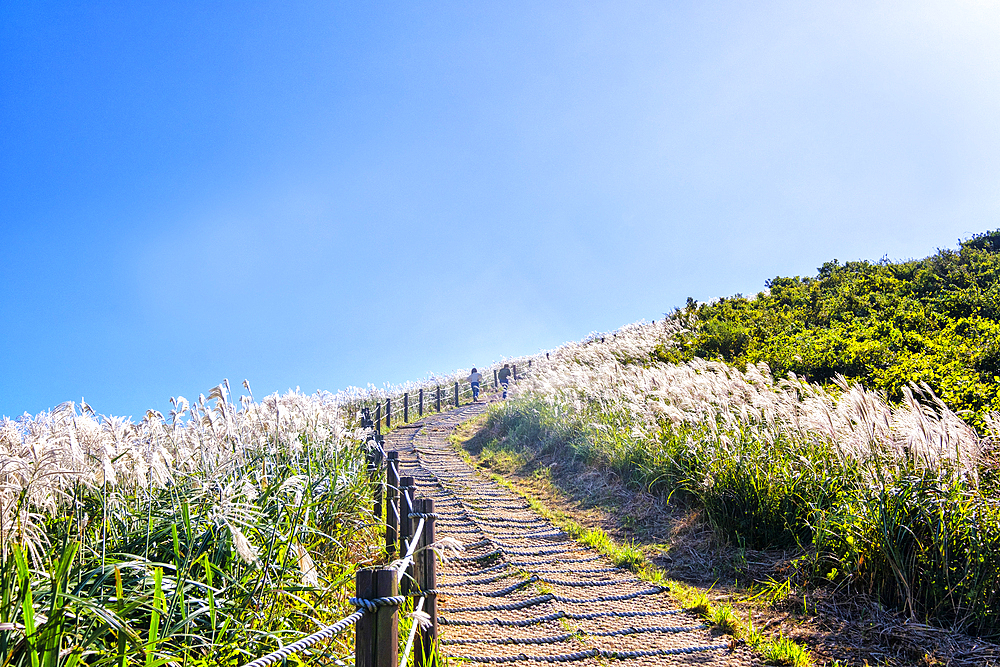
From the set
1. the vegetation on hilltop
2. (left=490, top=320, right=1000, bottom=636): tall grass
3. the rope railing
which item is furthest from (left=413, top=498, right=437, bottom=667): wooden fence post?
the rope railing

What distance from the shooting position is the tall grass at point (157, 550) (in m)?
2.11

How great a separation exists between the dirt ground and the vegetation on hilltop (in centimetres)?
277

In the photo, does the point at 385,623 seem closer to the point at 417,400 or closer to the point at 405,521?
the point at 405,521

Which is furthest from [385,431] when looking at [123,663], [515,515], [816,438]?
[123,663]

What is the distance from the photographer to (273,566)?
10.1 ft

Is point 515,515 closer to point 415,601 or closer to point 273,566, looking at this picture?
point 415,601

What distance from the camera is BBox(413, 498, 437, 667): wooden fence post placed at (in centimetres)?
322

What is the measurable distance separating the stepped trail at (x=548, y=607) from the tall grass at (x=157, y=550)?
104cm

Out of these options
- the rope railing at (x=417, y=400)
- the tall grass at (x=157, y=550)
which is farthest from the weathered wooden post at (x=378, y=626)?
the rope railing at (x=417, y=400)

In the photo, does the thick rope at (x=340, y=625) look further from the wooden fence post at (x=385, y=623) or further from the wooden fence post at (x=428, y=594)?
the wooden fence post at (x=428, y=594)

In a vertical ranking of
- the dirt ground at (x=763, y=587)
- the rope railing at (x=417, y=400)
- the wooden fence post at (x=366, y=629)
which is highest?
the rope railing at (x=417, y=400)

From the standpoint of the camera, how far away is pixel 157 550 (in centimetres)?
305

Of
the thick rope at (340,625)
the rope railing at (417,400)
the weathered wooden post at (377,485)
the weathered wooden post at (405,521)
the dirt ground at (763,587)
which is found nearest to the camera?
the thick rope at (340,625)

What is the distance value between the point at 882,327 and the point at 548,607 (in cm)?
941
